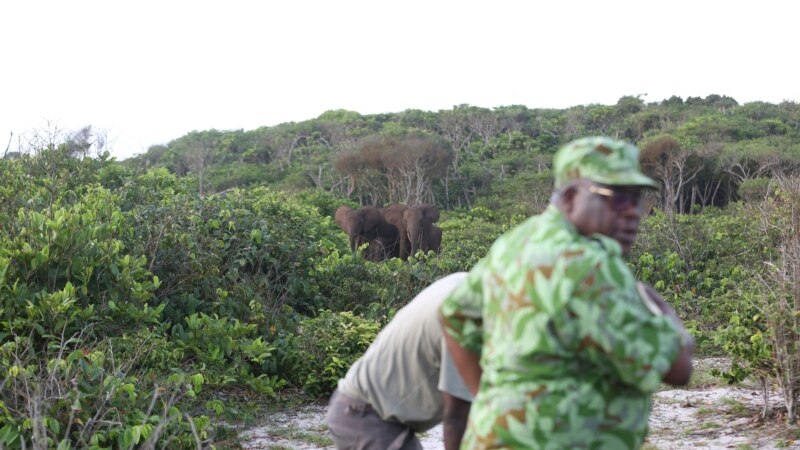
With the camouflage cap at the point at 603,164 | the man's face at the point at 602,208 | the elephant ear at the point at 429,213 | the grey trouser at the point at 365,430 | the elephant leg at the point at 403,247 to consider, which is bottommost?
the elephant leg at the point at 403,247

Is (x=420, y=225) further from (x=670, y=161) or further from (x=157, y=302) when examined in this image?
(x=670, y=161)

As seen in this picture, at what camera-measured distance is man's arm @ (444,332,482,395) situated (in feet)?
8.57

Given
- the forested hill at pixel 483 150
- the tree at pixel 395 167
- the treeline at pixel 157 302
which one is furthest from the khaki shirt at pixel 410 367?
the tree at pixel 395 167

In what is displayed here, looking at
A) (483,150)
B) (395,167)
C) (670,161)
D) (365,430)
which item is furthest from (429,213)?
(483,150)

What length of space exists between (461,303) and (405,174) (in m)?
35.8

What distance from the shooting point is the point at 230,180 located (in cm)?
4488

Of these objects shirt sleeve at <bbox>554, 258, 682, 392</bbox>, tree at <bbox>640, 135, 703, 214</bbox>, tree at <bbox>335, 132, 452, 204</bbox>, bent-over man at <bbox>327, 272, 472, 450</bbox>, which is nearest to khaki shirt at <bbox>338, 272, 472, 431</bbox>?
bent-over man at <bbox>327, 272, 472, 450</bbox>

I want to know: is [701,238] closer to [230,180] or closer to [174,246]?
[174,246]

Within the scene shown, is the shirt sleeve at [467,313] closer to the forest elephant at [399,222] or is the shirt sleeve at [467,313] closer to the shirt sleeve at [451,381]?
the shirt sleeve at [451,381]

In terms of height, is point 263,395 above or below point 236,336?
below

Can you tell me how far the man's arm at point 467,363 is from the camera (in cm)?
261

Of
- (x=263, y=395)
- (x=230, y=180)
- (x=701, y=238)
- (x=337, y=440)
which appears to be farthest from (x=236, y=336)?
(x=230, y=180)

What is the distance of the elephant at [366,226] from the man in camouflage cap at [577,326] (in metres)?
19.3

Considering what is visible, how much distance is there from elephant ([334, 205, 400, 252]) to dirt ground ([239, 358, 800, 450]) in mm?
14245
